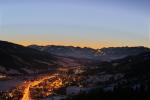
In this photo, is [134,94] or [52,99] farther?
[52,99]

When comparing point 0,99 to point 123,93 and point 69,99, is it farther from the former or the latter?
point 123,93

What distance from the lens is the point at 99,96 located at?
133250 mm

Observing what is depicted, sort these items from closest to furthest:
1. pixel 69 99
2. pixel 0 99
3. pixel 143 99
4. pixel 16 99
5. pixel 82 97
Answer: pixel 143 99 < pixel 82 97 < pixel 69 99 < pixel 0 99 < pixel 16 99

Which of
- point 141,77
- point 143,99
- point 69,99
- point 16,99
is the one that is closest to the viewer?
point 143,99

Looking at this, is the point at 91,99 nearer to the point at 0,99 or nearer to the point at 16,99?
the point at 0,99

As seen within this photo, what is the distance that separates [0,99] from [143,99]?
64128 millimetres

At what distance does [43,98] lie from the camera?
168875mm

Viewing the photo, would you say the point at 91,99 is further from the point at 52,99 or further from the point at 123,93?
the point at 52,99

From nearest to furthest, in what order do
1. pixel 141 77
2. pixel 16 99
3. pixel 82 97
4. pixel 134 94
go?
pixel 134 94
pixel 82 97
pixel 16 99
pixel 141 77

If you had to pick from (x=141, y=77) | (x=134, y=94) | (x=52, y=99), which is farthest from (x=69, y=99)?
(x=141, y=77)

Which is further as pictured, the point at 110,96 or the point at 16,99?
the point at 16,99

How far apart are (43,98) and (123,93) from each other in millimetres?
44486

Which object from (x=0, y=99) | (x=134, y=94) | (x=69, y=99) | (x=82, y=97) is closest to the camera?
(x=134, y=94)

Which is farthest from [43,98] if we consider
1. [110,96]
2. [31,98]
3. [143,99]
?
[143,99]
